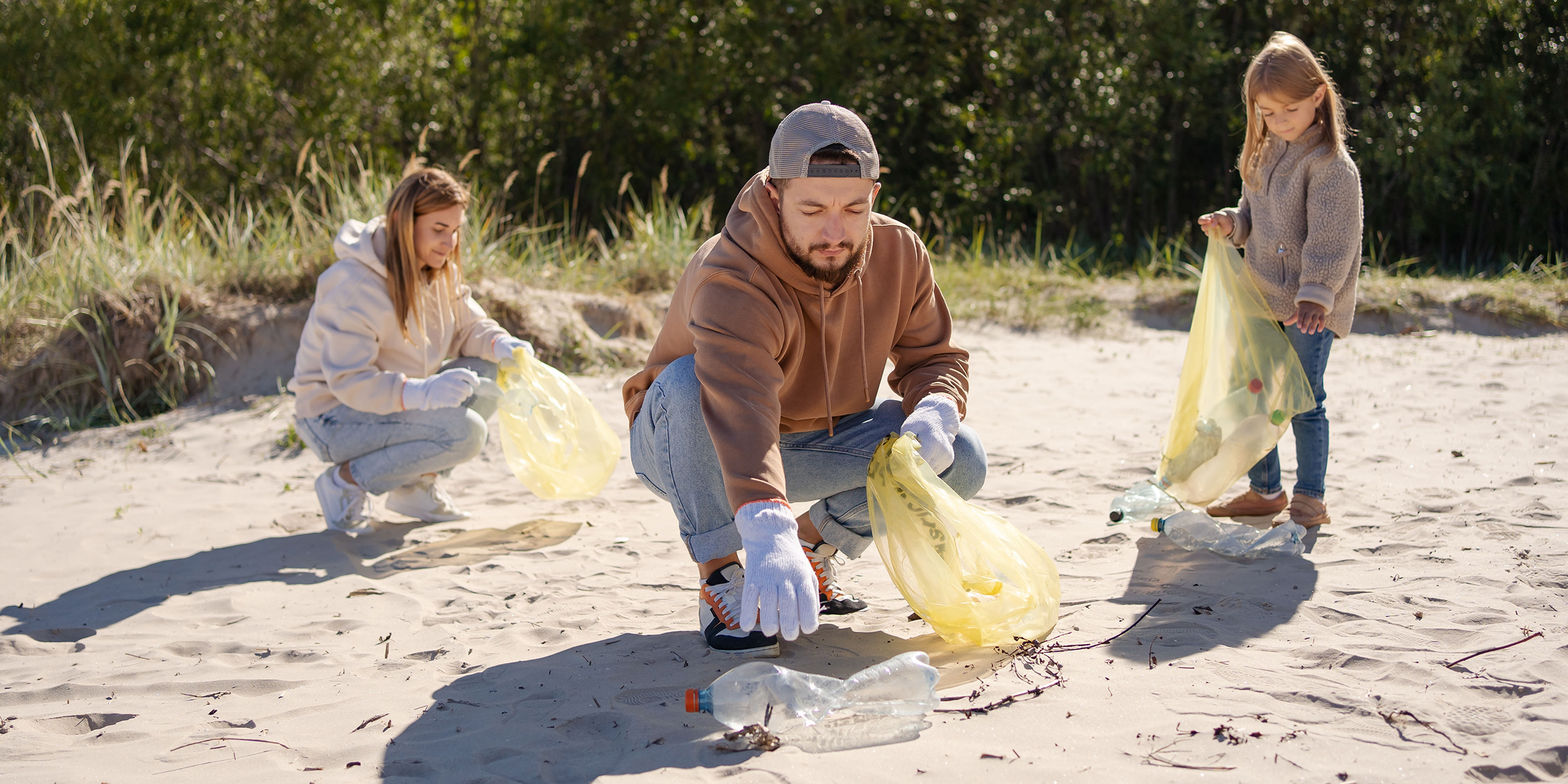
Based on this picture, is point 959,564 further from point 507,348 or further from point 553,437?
point 507,348

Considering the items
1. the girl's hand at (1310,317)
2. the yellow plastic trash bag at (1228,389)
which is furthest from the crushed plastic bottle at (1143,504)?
the girl's hand at (1310,317)

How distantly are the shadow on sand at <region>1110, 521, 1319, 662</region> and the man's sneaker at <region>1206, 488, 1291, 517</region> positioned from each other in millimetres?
203

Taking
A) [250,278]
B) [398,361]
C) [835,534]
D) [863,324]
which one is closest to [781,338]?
[863,324]

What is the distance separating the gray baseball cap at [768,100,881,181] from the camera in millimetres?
2357

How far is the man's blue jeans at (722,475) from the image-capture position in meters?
2.57

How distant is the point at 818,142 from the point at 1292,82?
5.48 ft

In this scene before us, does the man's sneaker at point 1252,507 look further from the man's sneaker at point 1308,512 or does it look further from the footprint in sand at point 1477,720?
the footprint in sand at point 1477,720

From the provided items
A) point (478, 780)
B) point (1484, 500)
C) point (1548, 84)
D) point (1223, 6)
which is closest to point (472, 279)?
point (478, 780)

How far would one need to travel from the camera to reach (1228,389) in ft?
10.9

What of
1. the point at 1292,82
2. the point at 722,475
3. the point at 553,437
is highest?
the point at 1292,82

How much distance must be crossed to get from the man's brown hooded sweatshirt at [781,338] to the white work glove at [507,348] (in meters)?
1.07

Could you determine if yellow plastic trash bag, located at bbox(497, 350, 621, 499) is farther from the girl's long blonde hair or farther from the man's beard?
the girl's long blonde hair

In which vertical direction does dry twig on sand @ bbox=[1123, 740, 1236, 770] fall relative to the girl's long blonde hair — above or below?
below

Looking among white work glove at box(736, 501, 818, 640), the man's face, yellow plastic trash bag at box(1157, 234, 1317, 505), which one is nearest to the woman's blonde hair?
the man's face
